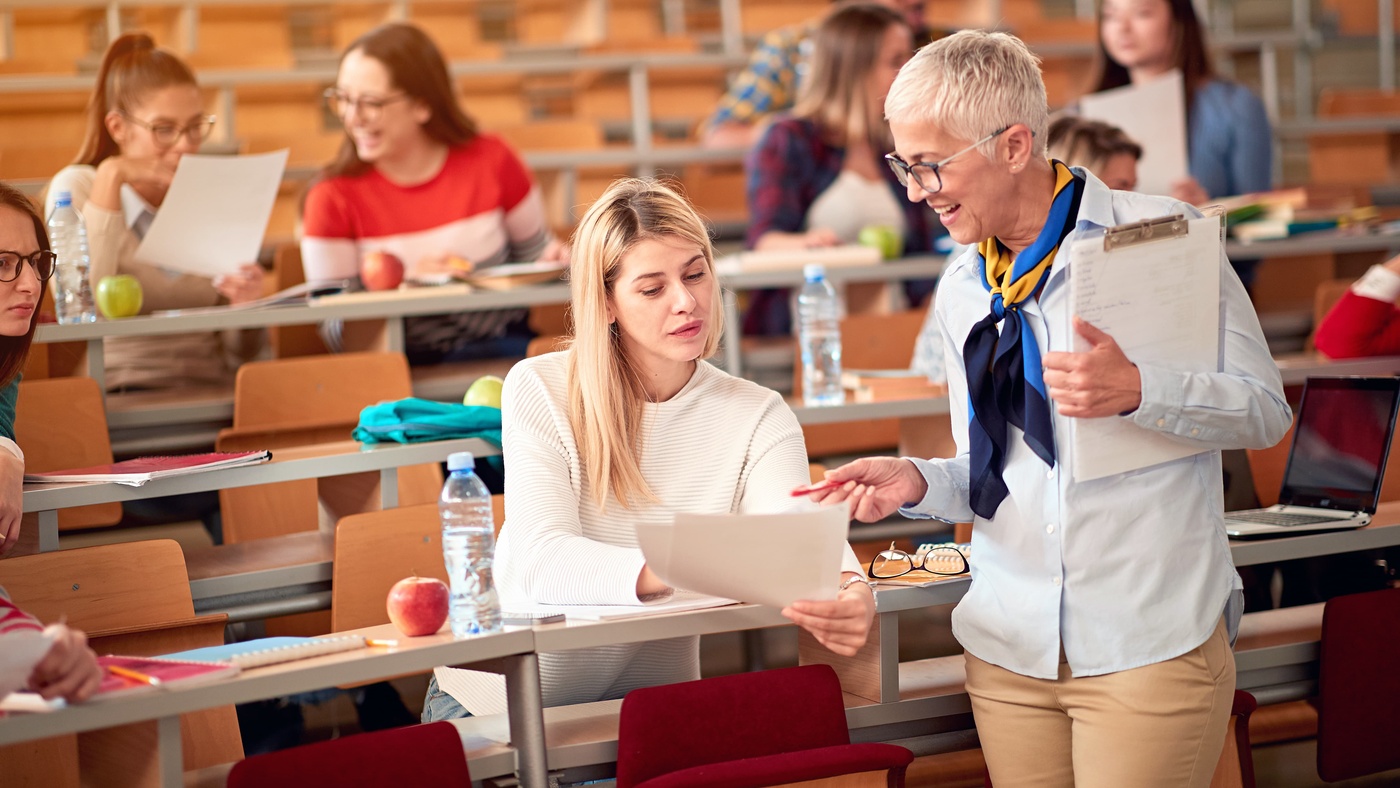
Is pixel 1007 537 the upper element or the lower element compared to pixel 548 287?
lower

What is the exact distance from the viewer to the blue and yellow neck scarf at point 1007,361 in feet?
5.23

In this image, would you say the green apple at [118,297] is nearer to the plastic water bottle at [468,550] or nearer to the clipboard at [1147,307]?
the plastic water bottle at [468,550]

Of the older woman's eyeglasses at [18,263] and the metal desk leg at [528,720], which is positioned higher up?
the older woman's eyeglasses at [18,263]

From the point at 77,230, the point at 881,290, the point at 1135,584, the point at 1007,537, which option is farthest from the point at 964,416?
the point at 77,230

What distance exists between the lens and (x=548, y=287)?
304 centimetres

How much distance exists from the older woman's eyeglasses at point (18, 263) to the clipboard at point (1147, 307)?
5.04 ft

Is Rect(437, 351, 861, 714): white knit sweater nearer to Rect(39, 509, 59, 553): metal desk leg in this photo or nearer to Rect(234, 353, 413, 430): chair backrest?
Rect(39, 509, 59, 553): metal desk leg

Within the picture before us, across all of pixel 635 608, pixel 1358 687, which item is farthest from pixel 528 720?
pixel 1358 687

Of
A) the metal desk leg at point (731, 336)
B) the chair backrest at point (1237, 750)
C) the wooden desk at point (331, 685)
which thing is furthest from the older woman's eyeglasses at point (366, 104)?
the chair backrest at point (1237, 750)

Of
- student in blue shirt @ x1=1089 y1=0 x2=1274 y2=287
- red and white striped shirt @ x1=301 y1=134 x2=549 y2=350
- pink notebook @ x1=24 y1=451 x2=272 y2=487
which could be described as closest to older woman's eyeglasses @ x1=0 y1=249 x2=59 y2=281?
pink notebook @ x1=24 y1=451 x2=272 y2=487

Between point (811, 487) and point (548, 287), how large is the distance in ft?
4.71

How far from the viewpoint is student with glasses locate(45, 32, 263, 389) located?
119 inches

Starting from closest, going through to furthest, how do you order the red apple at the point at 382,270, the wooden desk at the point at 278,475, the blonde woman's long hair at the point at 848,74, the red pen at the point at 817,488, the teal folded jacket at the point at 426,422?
the red pen at the point at 817,488
the wooden desk at the point at 278,475
the teal folded jacket at the point at 426,422
the red apple at the point at 382,270
the blonde woman's long hair at the point at 848,74

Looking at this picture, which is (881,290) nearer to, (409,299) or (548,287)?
(548,287)
